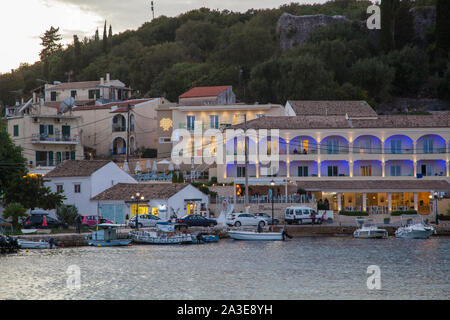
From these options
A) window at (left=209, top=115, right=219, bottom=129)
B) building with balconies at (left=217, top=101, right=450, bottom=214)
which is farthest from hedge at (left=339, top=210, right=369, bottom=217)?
window at (left=209, top=115, right=219, bottom=129)

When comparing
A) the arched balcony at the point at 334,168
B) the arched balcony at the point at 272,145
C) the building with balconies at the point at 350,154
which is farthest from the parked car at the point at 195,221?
the arched balcony at the point at 334,168

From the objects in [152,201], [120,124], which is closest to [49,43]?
[120,124]

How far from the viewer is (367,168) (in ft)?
245

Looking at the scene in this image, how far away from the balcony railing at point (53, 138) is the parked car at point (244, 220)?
30.0m

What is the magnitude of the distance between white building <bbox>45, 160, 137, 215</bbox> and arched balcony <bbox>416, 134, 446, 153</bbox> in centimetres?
3043

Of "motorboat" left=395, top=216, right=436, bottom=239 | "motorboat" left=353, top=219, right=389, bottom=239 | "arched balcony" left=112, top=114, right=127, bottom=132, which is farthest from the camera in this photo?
"arched balcony" left=112, top=114, right=127, bottom=132

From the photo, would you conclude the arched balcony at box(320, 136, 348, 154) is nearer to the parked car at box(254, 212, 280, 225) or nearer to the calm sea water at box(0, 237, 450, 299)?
the parked car at box(254, 212, 280, 225)

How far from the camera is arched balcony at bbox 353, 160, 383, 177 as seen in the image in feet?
245

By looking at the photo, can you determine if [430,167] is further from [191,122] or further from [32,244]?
[32,244]

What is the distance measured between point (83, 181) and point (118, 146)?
29.2 meters

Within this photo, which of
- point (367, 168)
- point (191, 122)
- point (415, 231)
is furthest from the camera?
point (191, 122)
